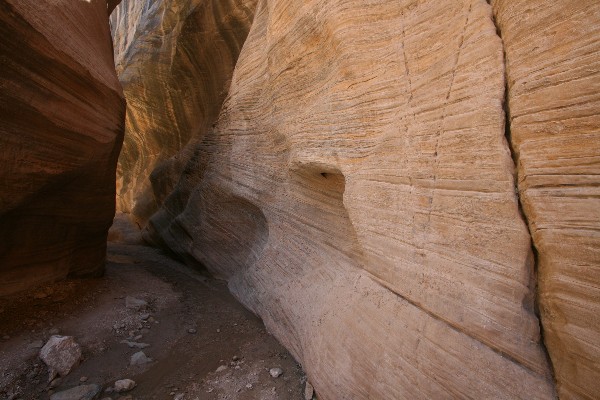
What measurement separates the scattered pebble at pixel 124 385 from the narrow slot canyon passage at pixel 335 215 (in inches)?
0.9

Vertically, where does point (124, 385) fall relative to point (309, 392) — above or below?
below

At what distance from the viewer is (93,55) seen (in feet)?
15.6

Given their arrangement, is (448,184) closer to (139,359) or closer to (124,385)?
(124,385)

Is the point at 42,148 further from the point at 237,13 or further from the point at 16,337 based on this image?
the point at 237,13

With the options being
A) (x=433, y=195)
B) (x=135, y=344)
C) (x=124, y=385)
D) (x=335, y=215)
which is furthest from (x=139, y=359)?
(x=433, y=195)

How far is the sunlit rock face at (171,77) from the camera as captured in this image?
8.15 meters

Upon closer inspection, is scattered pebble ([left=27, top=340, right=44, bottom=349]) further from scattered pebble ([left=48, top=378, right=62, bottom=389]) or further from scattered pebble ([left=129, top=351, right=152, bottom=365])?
scattered pebble ([left=129, top=351, right=152, bottom=365])

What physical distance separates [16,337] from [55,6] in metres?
4.18

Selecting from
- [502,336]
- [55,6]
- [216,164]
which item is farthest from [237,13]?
[502,336]

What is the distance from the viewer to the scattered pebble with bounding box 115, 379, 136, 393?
344 centimetres

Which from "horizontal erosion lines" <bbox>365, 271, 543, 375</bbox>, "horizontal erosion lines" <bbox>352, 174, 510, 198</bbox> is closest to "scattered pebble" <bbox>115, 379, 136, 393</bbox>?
"horizontal erosion lines" <bbox>365, 271, 543, 375</bbox>

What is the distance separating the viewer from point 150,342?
4.38 meters

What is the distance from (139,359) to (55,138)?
3065mm

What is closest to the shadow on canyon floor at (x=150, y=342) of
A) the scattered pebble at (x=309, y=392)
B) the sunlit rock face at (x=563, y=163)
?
the scattered pebble at (x=309, y=392)
